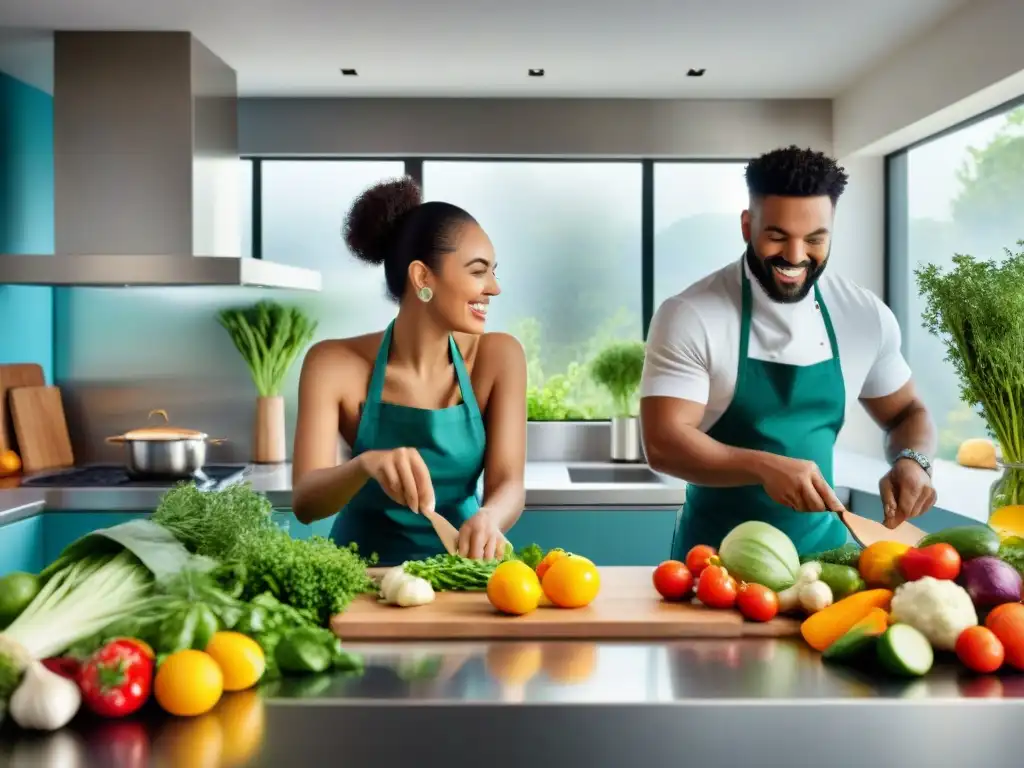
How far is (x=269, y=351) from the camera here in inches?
181

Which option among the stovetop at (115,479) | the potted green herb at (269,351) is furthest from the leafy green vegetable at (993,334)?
the potted green herb at (269,351)

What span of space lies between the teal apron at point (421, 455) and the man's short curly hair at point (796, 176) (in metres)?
0.76

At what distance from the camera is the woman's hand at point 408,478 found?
1.78m

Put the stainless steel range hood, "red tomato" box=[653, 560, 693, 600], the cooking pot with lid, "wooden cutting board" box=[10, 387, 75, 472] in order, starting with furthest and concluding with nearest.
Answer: "wooden cutting board" box=[10, 387, 75, 472], the cooking pot with lid, the stainless steel range hood, "red tomato" box=[653, 560, 693, 600]

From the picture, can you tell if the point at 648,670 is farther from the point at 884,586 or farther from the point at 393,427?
the point at 393,427

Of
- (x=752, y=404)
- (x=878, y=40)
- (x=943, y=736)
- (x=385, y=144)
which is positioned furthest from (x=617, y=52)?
(x=943, y=736)

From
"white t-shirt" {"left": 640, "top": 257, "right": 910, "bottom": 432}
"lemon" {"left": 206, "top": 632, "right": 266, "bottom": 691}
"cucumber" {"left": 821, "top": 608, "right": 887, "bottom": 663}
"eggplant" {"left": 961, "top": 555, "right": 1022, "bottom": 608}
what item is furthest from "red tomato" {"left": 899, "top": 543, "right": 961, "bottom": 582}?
"lemon" {"left": 206, "top": 632, "right": 266, "bottom": 691}

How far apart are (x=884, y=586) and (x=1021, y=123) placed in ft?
8.35

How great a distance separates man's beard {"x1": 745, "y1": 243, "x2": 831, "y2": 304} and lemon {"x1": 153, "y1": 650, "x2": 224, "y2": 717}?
1.36 metres

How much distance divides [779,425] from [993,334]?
549 mm

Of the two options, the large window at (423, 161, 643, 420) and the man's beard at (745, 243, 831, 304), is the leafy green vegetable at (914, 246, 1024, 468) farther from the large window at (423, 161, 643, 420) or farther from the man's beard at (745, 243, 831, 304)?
the large window at (423, 161, 643, 420)

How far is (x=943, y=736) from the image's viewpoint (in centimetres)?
126

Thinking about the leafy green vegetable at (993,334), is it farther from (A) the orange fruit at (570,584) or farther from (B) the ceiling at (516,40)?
(B) the ceiling at (516,40)

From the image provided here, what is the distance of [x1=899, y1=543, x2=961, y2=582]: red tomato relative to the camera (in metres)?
1.51
